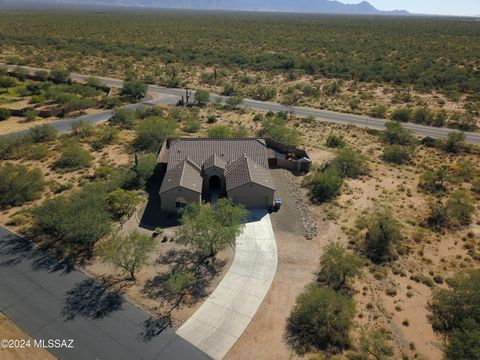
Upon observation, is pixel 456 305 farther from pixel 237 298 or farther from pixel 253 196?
pixel 253 196

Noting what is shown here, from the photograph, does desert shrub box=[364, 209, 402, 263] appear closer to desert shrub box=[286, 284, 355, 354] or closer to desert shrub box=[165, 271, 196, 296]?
desert shrub box=[286, 284, 355, 354]

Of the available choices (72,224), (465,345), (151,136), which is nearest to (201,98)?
(151,136)

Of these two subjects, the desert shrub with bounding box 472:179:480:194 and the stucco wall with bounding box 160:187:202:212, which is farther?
the desert shrub with bounding box 472:179:480:194

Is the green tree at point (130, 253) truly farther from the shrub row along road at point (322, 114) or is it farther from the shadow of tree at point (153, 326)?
the shrub row along road at point (322, 114)

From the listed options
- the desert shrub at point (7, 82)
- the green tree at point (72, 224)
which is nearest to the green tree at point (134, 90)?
the desert shrub at point (7, 82)

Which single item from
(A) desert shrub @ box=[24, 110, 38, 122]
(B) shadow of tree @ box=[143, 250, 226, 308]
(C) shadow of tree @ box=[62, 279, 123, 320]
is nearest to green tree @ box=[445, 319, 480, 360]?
(B) shadow of tree @ box=[143, 250, 226, 308]

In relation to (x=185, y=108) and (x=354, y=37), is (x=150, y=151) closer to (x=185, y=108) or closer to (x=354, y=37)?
(x=185, y=108)
